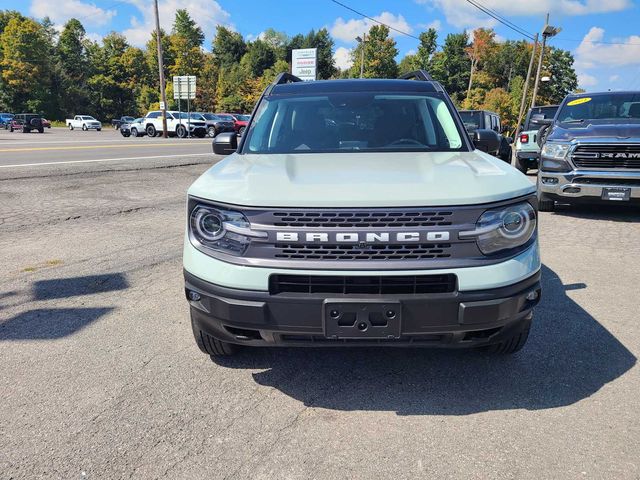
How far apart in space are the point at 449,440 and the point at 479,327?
0.58 m

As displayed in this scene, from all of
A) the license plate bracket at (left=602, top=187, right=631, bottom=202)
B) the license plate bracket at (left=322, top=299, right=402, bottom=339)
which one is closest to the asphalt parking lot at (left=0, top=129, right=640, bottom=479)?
the license plate bracket at (left=322, top=299, right=402, bottom=339)

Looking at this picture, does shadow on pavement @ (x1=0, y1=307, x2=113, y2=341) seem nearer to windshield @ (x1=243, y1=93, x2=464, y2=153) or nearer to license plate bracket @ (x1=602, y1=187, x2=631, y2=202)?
windshield @ (x1=243, y1=93, x2=464, y2=153)

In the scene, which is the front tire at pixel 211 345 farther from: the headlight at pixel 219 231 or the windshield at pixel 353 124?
the windshield at pixel 353 124

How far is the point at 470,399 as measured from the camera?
9.53 ft

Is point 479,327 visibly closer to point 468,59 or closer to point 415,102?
point 415,102

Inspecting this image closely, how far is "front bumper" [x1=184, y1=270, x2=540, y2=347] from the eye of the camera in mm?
2504

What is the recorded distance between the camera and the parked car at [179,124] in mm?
37125

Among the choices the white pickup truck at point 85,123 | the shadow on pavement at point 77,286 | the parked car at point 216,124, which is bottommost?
the white pickup truck at point 85,123

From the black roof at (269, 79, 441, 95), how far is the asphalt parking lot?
2058 millimetres

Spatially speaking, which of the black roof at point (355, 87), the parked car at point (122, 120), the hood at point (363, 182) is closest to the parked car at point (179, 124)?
the parked car at point (122, 120)

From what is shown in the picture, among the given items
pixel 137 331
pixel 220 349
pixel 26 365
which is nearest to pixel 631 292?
pixel 220 349

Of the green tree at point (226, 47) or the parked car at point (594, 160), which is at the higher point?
the green tree at point (226, 47)

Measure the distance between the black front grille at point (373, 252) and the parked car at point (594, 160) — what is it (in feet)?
20.9

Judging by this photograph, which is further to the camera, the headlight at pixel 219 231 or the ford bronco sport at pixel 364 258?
the headlight at pixel 219 231
